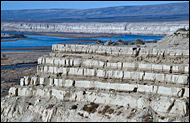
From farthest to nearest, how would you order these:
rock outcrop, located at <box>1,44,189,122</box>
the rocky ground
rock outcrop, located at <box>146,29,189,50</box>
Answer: rock outcrop, located at <box>146,29,189,50</box> → rock outcrop, located at <box>1,44,189,122</box> → the rocky ground

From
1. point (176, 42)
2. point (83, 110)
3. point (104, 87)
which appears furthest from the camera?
point (176, 42)

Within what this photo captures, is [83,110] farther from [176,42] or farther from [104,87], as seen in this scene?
[176,42]

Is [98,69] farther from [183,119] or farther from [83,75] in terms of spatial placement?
[183,119]

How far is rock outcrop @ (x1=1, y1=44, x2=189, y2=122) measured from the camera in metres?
19.6

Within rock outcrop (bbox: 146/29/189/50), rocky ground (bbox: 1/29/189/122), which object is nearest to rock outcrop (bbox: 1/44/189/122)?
rocky ground (bbox: 1/29/189/122)

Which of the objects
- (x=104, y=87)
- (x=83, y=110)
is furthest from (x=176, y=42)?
(x=83, y=110)

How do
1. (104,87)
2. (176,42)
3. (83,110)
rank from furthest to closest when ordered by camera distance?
(176,42) → (104,87) → (83,110)

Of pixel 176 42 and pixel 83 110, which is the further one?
pixel 176 42

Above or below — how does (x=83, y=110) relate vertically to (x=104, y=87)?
below

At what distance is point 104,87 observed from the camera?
2180 cm

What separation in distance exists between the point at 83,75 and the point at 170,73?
4834mm

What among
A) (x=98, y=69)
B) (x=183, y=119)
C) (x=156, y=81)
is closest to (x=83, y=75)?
(x=98, y=69)

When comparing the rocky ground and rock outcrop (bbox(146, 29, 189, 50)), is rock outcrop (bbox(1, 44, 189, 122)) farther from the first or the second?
rock outcrop (bbox(146, 29, 189, 50))

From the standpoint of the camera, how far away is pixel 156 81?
20656mm
